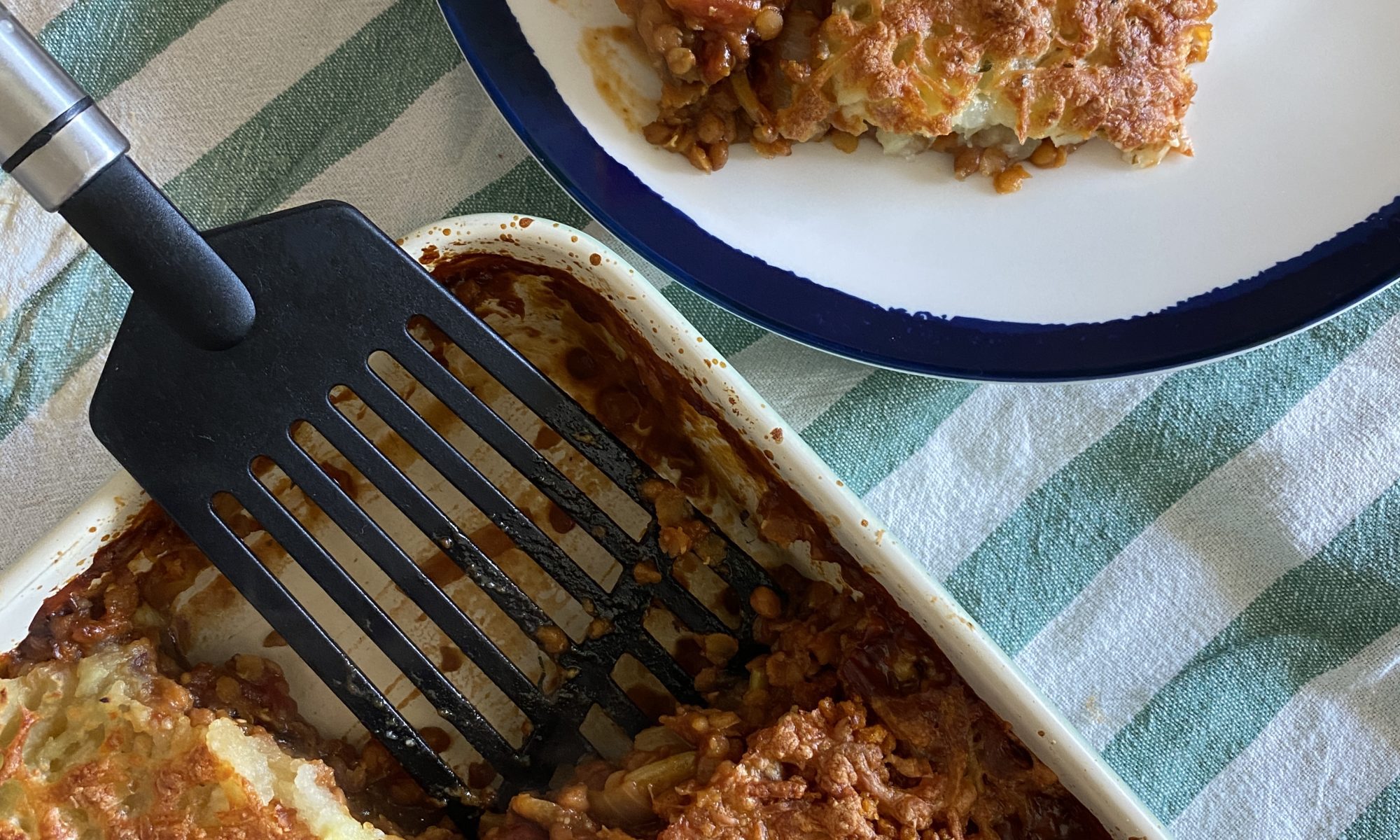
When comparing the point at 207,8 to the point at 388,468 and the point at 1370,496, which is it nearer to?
the point at 388,468

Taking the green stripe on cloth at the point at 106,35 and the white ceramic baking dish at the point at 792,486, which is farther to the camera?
the green stripe on cloth at the point at 106,35

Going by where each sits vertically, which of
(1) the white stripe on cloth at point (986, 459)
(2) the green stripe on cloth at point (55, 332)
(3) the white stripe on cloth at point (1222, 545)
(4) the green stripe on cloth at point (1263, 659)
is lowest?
(4) the green stripe on cloth at point (1263, 659)

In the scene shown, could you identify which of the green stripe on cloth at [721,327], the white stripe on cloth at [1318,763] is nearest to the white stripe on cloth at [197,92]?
the green stripe on cloth at [721,327]

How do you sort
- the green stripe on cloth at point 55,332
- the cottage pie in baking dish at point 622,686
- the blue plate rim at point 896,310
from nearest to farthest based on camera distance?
the cottage pie in baking dish at point 622,686
the blue plate rim at point 896,310
the green stripe on cloth at point 55,332

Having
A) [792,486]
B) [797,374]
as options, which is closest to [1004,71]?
[797,374]

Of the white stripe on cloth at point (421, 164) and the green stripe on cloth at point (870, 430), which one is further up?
the white stripe on cloth at point (421, 164)

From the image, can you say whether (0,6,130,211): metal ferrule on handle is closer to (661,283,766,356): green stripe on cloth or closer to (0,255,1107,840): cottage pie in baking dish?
(0,255,1107,840): cottage pie in baking dish

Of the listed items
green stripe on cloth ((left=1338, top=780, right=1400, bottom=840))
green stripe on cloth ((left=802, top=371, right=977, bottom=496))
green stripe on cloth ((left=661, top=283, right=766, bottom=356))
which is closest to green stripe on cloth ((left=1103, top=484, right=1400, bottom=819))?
green stripe on cloth ((left=1338, top=780, right=1400, bottom=840))

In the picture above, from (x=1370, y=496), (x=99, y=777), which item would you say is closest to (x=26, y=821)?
(x=99, y=777)

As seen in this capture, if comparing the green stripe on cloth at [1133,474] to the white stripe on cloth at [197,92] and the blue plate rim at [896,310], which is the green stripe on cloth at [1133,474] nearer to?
the blue plate rim at [896,310]
